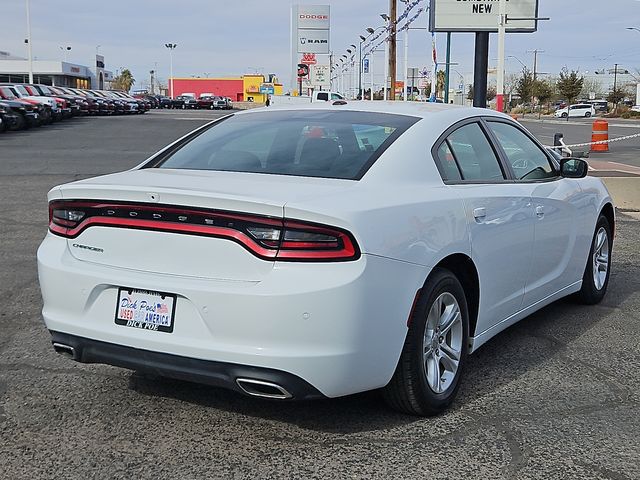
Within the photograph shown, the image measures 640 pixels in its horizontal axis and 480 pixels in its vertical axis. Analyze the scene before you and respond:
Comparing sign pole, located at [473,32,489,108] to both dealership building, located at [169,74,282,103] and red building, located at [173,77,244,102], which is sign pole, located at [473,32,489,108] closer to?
dealership building, located at [169,74,282,103]

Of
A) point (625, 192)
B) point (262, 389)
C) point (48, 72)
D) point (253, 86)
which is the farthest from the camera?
point (253, 86)

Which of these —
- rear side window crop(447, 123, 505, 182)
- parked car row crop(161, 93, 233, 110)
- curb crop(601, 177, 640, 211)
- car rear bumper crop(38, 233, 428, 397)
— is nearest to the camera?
car rear bumper crop(38, 233, 428, 397)

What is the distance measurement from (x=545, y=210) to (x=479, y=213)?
1.01m

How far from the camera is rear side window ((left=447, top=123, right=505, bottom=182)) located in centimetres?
466

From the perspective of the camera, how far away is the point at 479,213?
445 cm

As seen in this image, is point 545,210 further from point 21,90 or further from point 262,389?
point 21,90

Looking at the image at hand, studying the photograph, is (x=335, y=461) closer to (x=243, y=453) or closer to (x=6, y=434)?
(x=243, y=453)

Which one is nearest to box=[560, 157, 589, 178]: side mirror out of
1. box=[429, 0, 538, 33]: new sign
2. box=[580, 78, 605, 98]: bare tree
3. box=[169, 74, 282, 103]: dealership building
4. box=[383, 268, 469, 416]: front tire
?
box=[383, 268, 469, 416]: front tire

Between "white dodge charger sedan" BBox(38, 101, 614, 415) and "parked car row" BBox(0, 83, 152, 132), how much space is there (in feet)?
84.5

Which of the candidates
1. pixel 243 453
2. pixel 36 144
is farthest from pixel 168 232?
pixel 36 144

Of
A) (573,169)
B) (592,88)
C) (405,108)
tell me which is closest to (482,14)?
(573,169)

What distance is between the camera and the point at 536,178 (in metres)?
5.43

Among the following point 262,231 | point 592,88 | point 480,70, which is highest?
point 592,88

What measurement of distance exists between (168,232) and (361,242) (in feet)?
2.80
